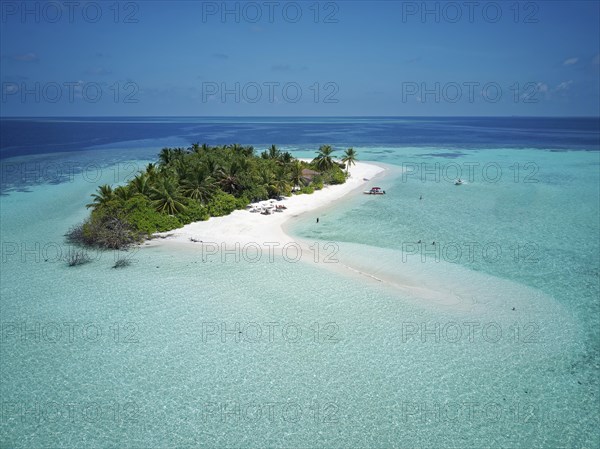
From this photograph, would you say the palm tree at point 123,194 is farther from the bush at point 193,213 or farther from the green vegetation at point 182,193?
the bush at point 193,213

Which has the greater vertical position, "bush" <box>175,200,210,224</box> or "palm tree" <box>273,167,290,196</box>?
"palm tree" <box>273,167,290,196</box>

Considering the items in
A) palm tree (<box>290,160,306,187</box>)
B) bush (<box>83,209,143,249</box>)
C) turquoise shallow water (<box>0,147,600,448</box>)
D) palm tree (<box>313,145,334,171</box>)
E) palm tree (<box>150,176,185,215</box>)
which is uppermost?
palm tree (<box>313,145,334,171</box>)

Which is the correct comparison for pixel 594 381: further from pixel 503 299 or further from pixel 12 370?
pixel 12 370

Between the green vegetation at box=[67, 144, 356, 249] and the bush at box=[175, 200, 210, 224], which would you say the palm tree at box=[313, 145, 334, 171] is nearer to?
the green vegetation at box=[67, 144, 356, 249]

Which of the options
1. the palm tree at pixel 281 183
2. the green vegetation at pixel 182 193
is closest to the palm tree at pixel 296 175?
the green vegetation at pixel 182 193

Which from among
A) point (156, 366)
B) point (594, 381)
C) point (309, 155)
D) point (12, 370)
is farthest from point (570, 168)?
point (12, 370)

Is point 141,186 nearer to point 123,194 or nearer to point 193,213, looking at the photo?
point 123,194

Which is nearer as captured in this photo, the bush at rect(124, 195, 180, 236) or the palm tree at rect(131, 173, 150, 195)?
the bush at rect(124, 195, 180, 236)

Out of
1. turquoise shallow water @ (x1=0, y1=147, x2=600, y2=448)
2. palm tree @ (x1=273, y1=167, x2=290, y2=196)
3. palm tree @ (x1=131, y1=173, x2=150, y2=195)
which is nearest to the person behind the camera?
turquoise shallow water @ (x1=0, y1=147, x2=600, y2=448)

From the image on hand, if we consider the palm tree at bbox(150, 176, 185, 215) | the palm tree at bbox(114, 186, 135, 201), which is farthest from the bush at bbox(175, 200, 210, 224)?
the palm tree at bbox(114, 186, 135, 201)
